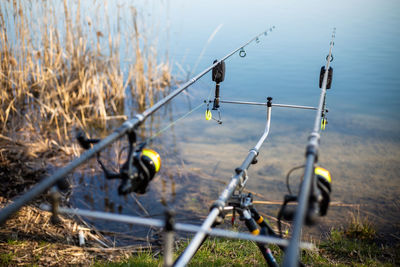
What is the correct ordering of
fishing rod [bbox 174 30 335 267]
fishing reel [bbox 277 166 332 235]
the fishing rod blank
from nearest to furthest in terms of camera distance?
the fishing rod blank, fishing rod [bbox 174 30 335 267], fishing reel [bbox 277 166 332 235]

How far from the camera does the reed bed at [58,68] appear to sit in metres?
5.39

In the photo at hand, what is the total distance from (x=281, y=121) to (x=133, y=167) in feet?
21.5

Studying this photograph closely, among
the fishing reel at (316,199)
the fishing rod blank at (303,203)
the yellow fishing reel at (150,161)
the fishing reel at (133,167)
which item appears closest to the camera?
the fishing rod blank at (303,203)

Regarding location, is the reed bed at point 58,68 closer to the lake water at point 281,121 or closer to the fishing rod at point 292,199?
the lake water at point 281,121

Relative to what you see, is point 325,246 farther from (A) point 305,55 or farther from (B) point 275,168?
(A) point 305,55

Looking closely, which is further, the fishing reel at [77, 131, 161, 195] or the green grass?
the green grass

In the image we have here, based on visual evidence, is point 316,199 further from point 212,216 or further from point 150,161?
point 150,161

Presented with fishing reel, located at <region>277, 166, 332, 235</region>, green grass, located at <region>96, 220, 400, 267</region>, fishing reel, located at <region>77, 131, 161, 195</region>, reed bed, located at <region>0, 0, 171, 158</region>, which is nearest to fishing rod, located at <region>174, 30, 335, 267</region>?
fishing reel, located at <region>277, 166, 332, 235</region>

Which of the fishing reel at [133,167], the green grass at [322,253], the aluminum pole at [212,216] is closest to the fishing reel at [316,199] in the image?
the aluminum pole at [212,216]

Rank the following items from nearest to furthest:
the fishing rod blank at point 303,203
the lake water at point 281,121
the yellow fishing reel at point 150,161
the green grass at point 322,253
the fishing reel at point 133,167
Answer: the fishing rod blank at point 303,203 → the fishing reel at point 133,167 → the yellow fishing reel at point 150,161 → the green grass at point 322,253 → the lake water at point 281,121

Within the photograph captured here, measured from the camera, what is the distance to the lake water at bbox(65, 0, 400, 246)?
448 cm

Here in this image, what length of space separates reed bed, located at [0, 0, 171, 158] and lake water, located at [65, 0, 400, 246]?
2.67 feet

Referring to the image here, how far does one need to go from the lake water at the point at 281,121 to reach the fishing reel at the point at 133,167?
2.33m

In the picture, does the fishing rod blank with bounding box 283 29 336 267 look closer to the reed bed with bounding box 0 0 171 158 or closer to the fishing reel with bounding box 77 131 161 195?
the fishing reel with bounding box 77 131 161 195
